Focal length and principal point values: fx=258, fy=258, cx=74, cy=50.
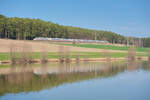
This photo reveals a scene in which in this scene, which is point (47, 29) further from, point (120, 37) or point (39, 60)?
point (120, 37)

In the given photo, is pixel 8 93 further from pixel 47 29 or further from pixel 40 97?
pixel 47 29

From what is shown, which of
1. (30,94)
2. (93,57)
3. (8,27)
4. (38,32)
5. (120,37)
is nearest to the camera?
(30,94)

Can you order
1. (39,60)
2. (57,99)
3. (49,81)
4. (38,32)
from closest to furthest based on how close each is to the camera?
(57,99) → (49,81) → (39,60) → (38,32)

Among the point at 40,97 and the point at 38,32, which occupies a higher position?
the point at 38,32

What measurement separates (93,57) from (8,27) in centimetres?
4494

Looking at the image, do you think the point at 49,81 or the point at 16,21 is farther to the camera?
the point at 16,21

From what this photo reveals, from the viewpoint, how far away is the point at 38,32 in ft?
327

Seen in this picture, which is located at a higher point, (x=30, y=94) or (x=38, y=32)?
(x=38, y=32)

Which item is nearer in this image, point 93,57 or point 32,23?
point 93,57

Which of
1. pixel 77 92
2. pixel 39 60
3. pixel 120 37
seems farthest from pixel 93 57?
pixel 120 37

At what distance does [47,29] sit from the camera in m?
103

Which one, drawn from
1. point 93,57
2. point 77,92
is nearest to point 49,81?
point 77,92

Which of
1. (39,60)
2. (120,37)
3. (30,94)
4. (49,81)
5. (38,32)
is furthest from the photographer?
(120,37)

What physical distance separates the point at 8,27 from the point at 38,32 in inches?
480
